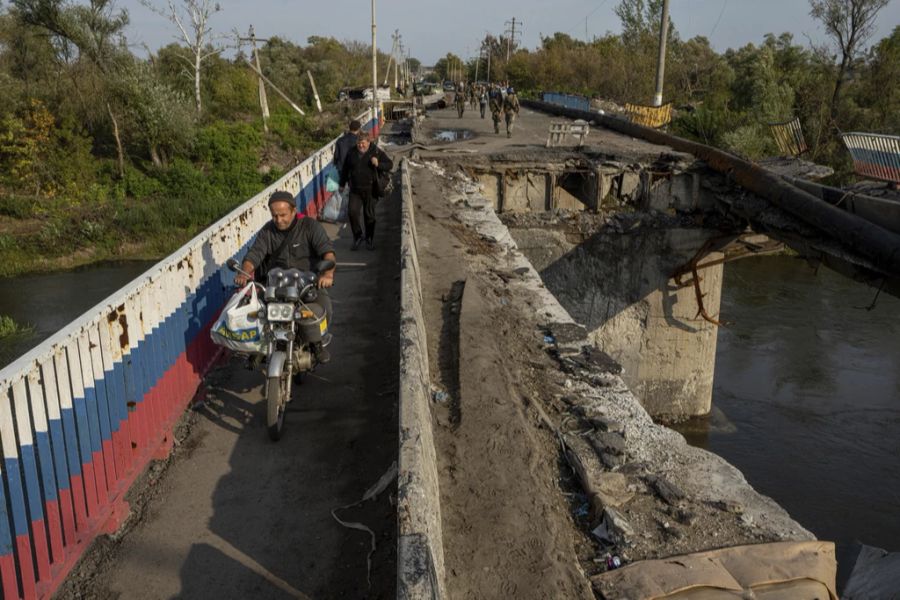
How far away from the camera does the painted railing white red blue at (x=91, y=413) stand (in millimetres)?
3297

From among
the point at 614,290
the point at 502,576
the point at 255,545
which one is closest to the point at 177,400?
the point at 255,545

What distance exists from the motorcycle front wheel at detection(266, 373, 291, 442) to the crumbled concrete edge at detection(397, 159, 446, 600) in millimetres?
964

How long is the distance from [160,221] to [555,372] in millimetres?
27748

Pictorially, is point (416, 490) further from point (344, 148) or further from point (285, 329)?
point (344, 148)

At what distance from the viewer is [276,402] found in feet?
16.3

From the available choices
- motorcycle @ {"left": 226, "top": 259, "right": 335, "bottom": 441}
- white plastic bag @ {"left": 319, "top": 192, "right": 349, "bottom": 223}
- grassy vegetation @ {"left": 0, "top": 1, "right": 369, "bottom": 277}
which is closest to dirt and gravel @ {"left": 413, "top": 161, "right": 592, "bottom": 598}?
motorcycle @ {"left": 226, "top": 259, "right": 335, "bottom": 441}

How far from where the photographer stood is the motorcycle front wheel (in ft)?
16.2

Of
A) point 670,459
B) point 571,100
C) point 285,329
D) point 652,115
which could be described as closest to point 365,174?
point 285,329

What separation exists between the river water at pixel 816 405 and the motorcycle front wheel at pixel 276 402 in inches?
319

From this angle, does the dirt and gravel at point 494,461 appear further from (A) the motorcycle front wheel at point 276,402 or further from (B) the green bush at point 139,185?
(B) the green bush at point 139,185

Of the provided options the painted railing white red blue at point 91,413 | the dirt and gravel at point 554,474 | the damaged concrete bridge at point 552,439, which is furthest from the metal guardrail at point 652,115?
the painted railing white red blue at point 91,413

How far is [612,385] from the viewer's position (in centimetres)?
570

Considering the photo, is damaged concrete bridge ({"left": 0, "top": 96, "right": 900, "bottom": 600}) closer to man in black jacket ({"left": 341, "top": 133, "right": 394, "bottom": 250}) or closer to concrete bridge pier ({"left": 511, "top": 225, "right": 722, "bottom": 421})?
man in black jacket ({"left": 341, "top": 133, "right": 394, "bottom": 250})

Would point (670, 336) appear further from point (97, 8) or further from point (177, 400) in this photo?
point (97, 8)
